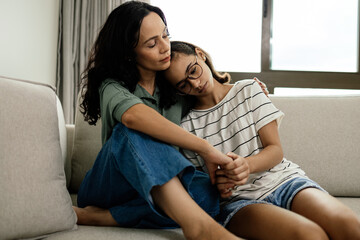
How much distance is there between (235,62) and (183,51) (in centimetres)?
188

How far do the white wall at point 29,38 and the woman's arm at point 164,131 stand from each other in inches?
42.6

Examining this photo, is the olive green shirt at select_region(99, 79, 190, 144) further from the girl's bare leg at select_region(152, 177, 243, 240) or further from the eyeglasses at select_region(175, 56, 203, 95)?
the girl's bare leg at select_region(152, 177, 243, 240)

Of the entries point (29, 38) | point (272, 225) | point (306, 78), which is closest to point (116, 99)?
point (272, 225)

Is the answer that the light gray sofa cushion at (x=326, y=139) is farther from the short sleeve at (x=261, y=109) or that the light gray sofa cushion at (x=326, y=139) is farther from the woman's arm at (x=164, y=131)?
the woman's arm at (x=164, y=131)

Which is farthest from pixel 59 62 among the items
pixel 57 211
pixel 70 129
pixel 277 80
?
pixel 57 211

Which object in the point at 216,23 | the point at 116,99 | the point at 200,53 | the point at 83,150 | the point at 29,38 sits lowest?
the point at 83,150

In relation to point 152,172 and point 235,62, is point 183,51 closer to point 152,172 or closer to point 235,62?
point 152,172

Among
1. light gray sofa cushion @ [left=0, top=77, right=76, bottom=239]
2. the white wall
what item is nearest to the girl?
light gray sofa cushion @ [left=0, top=77, right=76, bottom=239]

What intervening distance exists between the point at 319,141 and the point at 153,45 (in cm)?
80

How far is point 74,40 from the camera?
2.67 meters

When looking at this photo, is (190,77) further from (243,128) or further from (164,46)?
(243,128)

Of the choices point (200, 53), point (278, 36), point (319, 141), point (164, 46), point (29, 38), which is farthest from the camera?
point (278, 36)

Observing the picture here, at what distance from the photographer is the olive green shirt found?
3.59 ft

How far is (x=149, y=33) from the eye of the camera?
1.22 metres
